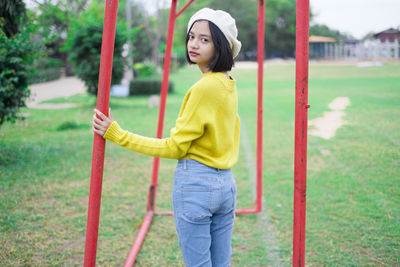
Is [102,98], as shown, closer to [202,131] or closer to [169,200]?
[202,131]

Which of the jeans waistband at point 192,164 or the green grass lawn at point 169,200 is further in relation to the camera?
the green grass lawn at point 169,200

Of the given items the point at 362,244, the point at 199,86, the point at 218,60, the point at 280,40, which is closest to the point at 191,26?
the point at 218,60

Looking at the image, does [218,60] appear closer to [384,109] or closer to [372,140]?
[372,140]

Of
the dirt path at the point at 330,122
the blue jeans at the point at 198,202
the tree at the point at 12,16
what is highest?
the tree at the point at 12,16

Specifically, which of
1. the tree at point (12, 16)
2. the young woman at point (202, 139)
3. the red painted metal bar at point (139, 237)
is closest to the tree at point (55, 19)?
the tree at point (12, 16)

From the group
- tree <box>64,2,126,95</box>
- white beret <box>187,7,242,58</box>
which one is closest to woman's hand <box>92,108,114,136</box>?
white beret <box>187,7,242,58</box>

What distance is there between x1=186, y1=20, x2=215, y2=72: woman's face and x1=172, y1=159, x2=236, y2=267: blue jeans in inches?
17.3

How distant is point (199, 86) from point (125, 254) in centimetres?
190

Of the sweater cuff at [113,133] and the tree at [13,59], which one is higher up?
the tree at [13,59]

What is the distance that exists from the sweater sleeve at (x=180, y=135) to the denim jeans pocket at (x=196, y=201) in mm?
151

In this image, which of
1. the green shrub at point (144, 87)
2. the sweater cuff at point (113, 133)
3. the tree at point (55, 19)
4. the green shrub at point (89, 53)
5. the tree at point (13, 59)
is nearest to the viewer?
the sweater cuff at point (113, 133)

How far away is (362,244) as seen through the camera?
2988mm

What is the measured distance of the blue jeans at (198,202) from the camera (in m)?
1.56

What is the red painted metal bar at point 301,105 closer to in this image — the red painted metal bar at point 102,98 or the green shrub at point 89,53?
the red painted metal bar at point 102,98
